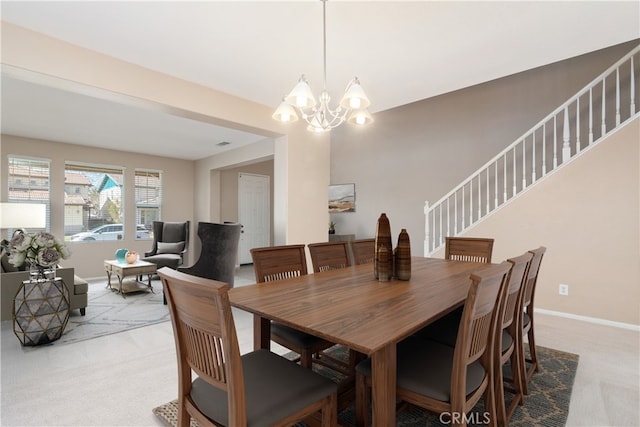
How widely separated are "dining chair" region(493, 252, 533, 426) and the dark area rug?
8 centimetres

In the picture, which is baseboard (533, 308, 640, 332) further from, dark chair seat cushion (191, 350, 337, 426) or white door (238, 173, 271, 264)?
white door (238, 173, 271, 264)

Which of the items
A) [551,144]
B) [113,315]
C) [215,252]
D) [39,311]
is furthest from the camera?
[551,144]

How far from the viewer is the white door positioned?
7.25 meters

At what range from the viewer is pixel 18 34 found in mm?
2211

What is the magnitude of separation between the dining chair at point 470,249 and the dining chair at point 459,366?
5.24 feet

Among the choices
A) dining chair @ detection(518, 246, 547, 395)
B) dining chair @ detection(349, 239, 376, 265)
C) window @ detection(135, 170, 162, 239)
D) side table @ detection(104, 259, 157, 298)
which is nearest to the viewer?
dining chair @ detection(518, 246, 547, 395)

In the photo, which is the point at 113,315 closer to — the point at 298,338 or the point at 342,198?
the point at 298,338

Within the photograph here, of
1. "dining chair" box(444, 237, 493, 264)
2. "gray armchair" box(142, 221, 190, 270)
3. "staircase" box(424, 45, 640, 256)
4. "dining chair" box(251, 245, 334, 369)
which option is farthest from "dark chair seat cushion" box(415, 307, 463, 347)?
"gray armchair" box(142, 221, 190, 270)

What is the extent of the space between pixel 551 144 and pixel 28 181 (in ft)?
26.3

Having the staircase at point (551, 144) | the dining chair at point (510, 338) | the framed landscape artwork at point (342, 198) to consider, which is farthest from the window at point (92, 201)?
the dining chair at point (510, 338)

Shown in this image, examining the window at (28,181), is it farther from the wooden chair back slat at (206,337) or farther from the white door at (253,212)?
the wooden chair back slat at (206,337)

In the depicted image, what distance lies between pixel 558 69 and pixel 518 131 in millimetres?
850

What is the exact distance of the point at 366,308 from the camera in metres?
1.34

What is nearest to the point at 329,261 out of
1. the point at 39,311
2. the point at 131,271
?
the point at 39,311
